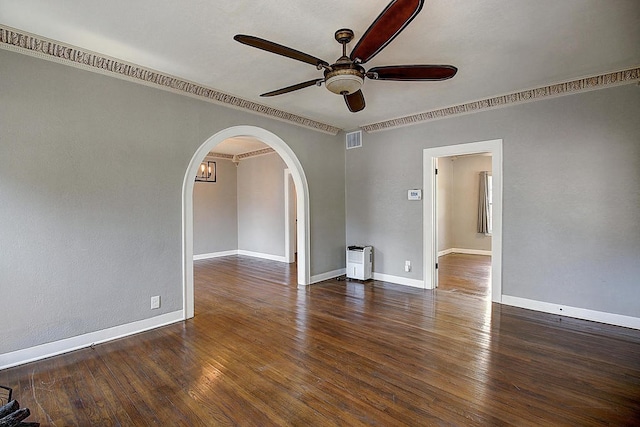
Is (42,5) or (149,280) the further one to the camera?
(149,280)

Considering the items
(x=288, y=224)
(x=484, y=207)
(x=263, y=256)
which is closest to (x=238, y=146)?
(x=288, y=224)

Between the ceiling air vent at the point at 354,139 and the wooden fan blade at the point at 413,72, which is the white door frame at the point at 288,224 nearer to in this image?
the ceiling air vent at the point at 354,139

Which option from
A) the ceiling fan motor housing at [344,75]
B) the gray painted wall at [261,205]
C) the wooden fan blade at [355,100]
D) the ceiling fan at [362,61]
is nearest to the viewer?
the ceiling fan at [362,61]

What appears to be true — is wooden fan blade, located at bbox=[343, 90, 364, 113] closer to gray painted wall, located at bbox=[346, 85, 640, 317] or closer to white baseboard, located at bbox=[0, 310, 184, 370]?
gray painted wall, located at bbox=[346, 85, 640, 317]

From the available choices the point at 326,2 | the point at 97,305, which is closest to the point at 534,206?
the point at 326,2

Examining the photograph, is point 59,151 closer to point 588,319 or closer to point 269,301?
point 269,301

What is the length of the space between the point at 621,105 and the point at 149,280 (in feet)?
17.7

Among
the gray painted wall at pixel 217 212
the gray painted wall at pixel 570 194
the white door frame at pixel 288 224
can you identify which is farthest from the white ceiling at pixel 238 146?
the gray painted wall at pixel 570 194

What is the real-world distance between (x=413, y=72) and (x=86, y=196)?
310cm

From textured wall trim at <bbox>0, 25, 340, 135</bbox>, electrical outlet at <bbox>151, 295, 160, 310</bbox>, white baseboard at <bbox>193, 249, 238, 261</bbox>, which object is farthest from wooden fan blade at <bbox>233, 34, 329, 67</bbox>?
white baseboard at <bbox>193, 249, 238, 261</bbox>

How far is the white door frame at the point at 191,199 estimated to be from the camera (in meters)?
3.62

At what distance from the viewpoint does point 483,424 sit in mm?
1890

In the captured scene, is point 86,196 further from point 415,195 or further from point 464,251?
point 464,251

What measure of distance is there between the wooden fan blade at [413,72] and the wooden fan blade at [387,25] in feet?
0.79
